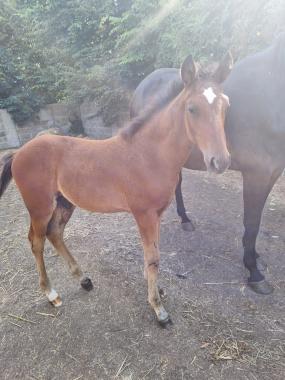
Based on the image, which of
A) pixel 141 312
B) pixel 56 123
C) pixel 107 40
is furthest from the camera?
Answer: pixel 56 123

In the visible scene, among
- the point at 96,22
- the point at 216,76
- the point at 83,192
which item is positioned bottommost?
the point at 83,192

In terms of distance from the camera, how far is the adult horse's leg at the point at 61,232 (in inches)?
96.1

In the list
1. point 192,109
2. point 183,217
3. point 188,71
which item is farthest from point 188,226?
point 188,71

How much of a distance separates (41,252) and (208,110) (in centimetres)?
165

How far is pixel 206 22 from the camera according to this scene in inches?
189

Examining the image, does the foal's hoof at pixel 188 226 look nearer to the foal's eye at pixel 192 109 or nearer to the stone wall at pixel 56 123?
the foal's eye at pixel 192 109

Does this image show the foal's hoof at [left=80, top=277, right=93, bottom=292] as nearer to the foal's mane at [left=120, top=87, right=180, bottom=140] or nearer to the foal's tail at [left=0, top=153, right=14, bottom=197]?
the foal's tail at [left=0, top=153, right=14, bottom=197]

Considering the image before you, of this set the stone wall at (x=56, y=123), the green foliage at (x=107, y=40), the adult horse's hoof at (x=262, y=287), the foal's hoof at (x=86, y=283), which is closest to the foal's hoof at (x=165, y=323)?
the foal's hoof at (x=86, y=283)

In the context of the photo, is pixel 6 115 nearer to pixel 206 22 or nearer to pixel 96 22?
pixel 96 22

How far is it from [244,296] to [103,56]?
7.09 metres

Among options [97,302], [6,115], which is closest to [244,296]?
[97,302]

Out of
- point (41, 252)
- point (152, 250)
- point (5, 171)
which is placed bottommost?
point (41, 252)

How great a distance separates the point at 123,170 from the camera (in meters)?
2.05

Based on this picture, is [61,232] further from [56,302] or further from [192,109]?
[192,109]
